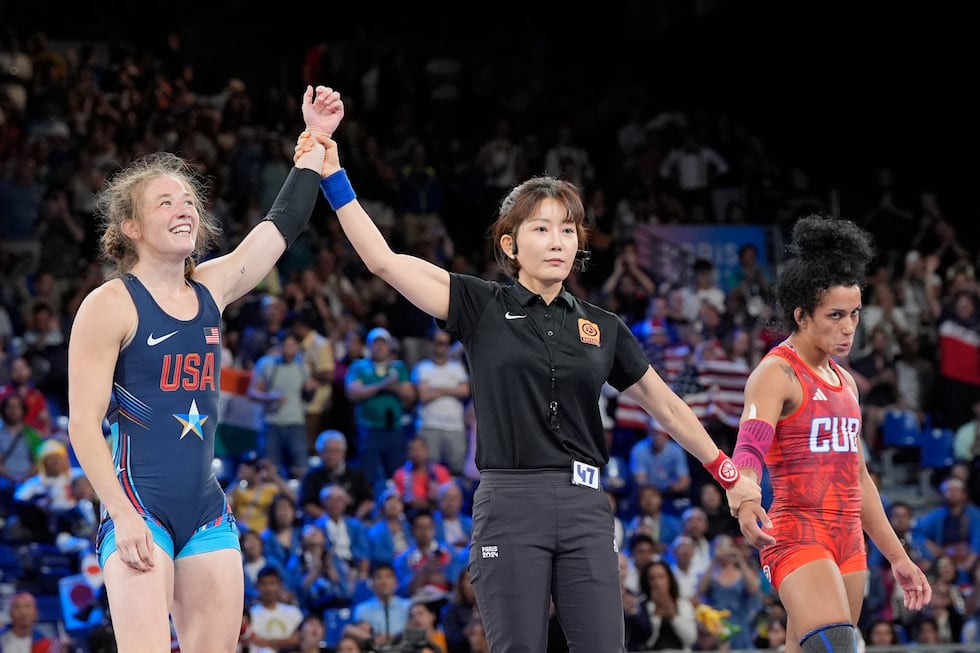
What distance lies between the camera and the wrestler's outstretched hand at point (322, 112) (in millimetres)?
5090

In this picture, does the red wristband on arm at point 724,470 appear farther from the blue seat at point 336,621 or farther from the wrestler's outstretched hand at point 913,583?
the blue seat at point 336,621

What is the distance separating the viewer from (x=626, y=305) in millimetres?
13969

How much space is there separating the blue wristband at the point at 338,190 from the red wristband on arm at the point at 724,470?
63.2 inches

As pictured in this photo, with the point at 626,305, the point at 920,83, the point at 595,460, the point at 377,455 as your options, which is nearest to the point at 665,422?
the point at 595,460

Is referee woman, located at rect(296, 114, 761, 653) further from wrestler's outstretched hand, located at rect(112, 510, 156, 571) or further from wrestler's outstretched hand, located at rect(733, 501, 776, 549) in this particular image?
wrestler's outstretched hand, located at rect(112, 510, 156, 571)

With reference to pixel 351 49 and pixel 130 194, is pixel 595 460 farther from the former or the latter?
pixel 351 49

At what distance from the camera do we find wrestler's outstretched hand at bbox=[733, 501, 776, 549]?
194 inches

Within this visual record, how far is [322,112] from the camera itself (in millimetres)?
5102

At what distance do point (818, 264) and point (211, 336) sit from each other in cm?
247

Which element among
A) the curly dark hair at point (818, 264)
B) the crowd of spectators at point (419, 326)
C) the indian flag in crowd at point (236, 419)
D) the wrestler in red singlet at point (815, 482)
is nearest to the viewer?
the wrestler in red singlet at point (815, 482)

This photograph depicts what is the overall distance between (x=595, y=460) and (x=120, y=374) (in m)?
1.59

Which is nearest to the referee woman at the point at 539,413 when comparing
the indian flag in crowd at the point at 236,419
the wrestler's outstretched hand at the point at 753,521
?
the wrestler's outstretched hand at the point at 753,521

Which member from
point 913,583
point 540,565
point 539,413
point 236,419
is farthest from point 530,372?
point 236,419

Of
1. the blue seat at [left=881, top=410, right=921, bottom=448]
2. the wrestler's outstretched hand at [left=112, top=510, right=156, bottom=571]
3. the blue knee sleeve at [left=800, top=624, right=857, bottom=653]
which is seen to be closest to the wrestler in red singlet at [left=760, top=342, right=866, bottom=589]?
the blue knee sleeve at [left=800, top=624, right=857, bottom=653]
